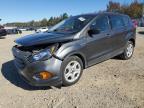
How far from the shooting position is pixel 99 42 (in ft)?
19.5

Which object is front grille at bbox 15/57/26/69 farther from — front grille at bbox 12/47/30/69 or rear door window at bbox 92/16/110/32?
rear door window at bbox 92/16/110/32

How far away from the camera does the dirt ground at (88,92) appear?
427 centimetres

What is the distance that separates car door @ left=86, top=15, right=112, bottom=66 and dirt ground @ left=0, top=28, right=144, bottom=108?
0.51 meters

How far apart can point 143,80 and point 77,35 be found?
1984mm

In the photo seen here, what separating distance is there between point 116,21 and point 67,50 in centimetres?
276

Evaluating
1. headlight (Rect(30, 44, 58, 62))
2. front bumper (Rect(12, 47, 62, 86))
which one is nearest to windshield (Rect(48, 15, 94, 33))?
headlight (Rect(30, 44, 58, 62))

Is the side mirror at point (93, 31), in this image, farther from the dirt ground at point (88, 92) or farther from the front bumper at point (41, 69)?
the front bumper at point (41, 69)

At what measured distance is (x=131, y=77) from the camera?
5.66 meters

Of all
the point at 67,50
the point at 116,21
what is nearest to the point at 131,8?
the point at 116,21

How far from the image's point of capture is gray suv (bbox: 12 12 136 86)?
471 centimetres

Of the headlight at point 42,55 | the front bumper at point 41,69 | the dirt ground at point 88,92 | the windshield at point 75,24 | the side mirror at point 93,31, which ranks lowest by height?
the dirt ground at point 88,92

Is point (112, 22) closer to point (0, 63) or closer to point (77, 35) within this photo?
point (77, 35)

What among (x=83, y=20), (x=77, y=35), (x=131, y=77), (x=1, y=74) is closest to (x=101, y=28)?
(x=83, y=20)

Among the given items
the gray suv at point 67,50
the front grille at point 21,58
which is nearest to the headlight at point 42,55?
the gray suv at point 67,50
